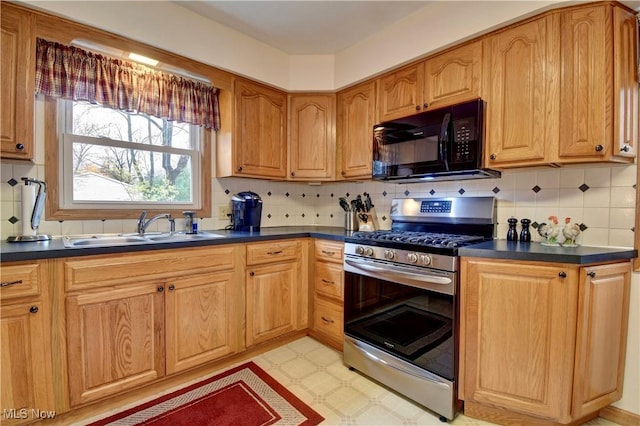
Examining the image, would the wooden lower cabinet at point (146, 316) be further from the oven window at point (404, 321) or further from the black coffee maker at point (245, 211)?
the oven window at point (404, 321)

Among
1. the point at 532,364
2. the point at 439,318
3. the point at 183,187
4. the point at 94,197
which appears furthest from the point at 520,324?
the point at 94,197

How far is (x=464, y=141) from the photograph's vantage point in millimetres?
1871

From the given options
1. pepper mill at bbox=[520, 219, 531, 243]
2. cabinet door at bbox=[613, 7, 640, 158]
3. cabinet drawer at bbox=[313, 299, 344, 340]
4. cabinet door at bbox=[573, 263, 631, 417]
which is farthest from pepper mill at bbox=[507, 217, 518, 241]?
cabinet drawer at bbox=[313, 299, 344, 340]

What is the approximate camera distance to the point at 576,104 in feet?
5.07

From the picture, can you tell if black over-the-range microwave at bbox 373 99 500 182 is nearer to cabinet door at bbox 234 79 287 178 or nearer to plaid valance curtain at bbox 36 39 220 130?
cabinet door at bbox 234 79 287 178

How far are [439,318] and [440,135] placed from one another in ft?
3.67

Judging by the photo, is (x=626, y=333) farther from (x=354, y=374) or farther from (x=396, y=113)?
(x=396, y=113)

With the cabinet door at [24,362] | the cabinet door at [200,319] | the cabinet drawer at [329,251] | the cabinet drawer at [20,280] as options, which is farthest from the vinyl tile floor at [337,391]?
the cabinet drawer at [20,280]

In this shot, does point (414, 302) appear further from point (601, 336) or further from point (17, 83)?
point (17, 83)

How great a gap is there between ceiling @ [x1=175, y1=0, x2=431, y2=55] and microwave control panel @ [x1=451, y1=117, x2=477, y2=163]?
852 millimetres

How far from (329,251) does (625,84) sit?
1.92 metres

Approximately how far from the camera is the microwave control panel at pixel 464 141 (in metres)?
1.84

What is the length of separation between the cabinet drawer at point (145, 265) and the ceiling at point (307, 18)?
1612 millimetres

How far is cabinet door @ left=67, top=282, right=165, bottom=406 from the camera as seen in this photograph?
1501 millimetres
